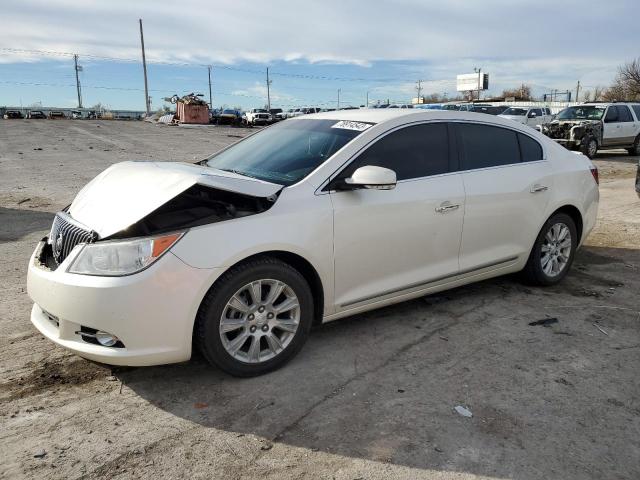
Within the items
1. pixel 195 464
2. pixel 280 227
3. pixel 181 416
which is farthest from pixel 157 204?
pixel 195 464

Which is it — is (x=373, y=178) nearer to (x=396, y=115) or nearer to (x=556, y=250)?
(x=396, y=115)

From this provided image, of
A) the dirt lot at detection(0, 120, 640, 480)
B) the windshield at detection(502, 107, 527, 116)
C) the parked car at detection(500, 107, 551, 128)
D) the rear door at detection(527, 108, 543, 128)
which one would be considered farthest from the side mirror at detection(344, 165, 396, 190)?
the rear door at detection(527, 108, 543, 128)

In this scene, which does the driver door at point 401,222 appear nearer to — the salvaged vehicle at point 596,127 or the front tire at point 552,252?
the front tire at point 552,252

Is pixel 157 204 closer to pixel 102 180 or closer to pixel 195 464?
pixel 102 180

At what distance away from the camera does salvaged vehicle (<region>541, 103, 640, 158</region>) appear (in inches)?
712

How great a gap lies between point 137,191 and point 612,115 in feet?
63.2

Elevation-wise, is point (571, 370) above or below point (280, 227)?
below

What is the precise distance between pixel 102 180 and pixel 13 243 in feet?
11.7

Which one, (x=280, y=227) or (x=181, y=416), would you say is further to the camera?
(x=280, y=227)

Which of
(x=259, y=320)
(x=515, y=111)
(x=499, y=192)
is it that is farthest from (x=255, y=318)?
(x=515, y=111)

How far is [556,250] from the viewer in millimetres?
5164

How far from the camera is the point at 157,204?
124 inches

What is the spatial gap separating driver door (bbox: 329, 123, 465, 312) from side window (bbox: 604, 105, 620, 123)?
16.9 meters

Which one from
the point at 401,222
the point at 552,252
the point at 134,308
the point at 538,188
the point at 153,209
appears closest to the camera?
the point at 134,308
